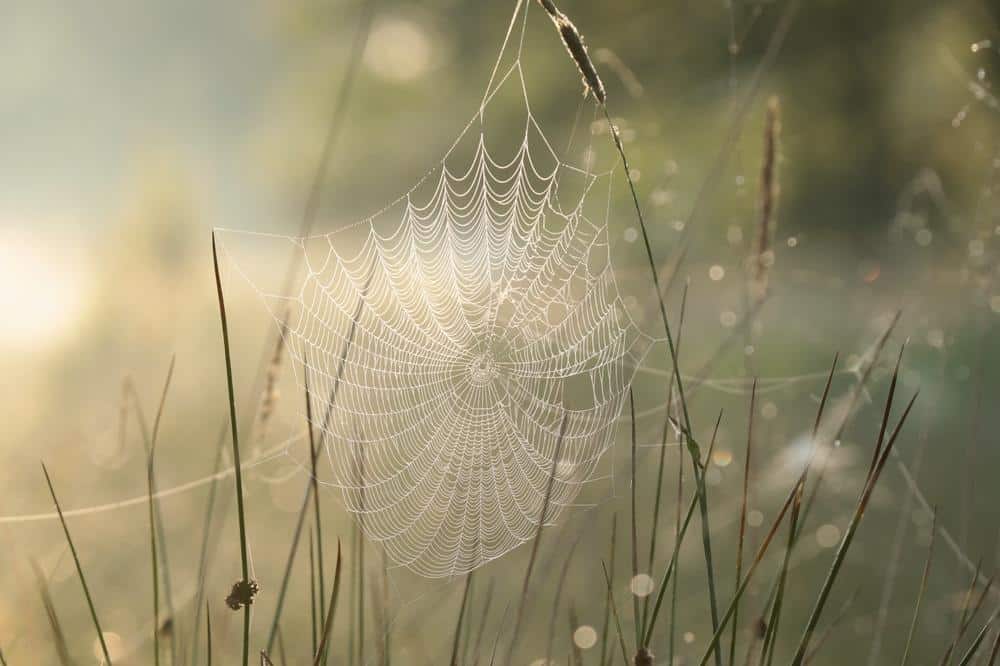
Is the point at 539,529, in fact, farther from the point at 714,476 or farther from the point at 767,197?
the point at 714,476

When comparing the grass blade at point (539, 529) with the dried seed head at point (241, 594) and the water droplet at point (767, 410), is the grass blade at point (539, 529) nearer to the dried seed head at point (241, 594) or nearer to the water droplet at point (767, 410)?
the dried seed head at point (241, 594)

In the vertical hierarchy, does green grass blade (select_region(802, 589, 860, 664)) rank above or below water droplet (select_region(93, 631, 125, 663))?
above

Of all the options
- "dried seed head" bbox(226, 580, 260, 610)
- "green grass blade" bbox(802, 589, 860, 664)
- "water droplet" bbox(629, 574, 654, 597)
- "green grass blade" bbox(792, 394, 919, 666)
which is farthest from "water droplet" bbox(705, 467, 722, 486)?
"dried seed head" bbox(226, 580, 260, 610)

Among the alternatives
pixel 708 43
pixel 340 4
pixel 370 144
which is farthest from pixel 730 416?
pixel 340 4

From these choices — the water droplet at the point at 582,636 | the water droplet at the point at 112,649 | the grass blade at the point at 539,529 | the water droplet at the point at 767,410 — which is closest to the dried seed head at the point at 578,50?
the grass blade at the point at 539,529

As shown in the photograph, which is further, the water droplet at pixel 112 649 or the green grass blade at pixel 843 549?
the water droplet at pixel 112 649

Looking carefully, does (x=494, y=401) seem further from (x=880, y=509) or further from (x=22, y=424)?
(x=22, y=424)

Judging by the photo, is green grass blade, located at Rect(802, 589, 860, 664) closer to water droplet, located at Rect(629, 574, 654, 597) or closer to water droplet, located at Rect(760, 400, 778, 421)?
water droplet, located at Rect(629, 574, 654, 597)

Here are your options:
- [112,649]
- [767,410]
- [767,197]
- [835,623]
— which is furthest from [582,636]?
[112,649]
